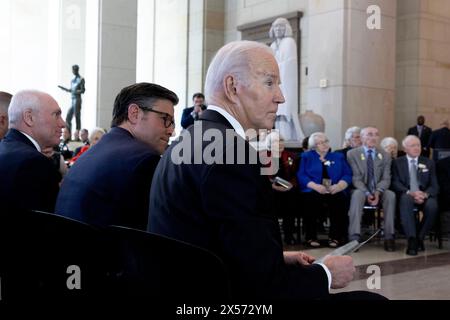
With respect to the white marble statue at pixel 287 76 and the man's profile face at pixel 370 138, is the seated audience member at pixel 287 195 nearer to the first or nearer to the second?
the man's profile face at pixel 370 138

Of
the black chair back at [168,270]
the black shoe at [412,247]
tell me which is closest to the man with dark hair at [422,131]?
the black shoe at [412,247]

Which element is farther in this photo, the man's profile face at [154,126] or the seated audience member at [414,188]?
the seated audience member at [414,188]

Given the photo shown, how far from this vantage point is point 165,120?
285 centimetres

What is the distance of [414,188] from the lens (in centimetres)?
677

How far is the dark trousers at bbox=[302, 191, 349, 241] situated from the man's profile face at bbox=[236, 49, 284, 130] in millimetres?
5088

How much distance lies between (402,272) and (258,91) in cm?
383

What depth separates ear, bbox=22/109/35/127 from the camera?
9.76 feet

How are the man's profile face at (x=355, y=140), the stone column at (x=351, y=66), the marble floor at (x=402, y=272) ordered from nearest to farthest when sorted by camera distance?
the marble floor at (x=402, y=272) → the man's profile face at (x=355, y=140) → the stone column at (x=351, y=66)

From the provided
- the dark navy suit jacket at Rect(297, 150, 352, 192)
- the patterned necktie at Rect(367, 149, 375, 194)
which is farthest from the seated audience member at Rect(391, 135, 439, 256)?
the dark navy suit jacket at Rect(297, 150, 352, 192)

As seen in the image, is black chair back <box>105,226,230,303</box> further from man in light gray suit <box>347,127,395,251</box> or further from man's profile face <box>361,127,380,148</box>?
man's profile face <box>361,127,380,148</box>

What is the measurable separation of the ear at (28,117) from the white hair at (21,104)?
0.02m

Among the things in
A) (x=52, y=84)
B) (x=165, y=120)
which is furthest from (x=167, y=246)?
(x=52, y=84)

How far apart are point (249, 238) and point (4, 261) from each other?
3.59 ft

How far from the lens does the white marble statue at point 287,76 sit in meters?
10.1
